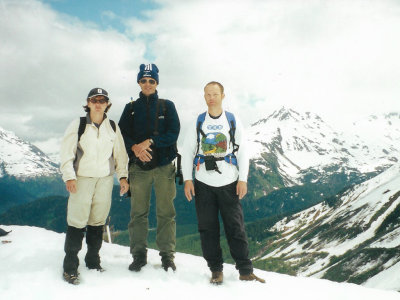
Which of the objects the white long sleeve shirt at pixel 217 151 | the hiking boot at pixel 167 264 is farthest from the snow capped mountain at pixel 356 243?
the white long sleeve shirt at pixel 217 151

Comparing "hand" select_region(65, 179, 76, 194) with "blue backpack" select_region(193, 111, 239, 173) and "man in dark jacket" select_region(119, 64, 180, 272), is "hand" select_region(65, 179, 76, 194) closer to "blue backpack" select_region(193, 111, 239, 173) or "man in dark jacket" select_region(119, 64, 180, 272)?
"man in dark jacket" select_region(119, 64, 180, 272)

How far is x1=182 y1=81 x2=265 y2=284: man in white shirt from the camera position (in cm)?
837

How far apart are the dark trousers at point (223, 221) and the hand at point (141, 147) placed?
1.59 metres

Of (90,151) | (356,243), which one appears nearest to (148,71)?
(90,151)

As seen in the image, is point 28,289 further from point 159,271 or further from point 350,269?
point 350,269


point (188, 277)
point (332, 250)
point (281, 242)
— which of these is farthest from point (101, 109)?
point (281, 242)

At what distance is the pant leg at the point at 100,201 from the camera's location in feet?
27.0

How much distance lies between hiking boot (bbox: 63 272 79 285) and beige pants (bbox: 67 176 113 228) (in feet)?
3.51

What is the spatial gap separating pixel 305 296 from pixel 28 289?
6138mm

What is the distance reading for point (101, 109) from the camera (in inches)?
330

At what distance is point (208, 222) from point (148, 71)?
14.2 ft

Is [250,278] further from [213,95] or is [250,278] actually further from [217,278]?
[213,95]

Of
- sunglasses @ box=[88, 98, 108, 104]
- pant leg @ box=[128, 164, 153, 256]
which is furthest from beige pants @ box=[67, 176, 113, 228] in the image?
sunglasses @ box=[88, 98, 108, 104]

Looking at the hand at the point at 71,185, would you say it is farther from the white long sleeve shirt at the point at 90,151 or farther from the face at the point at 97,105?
the face at the point at 97,105
